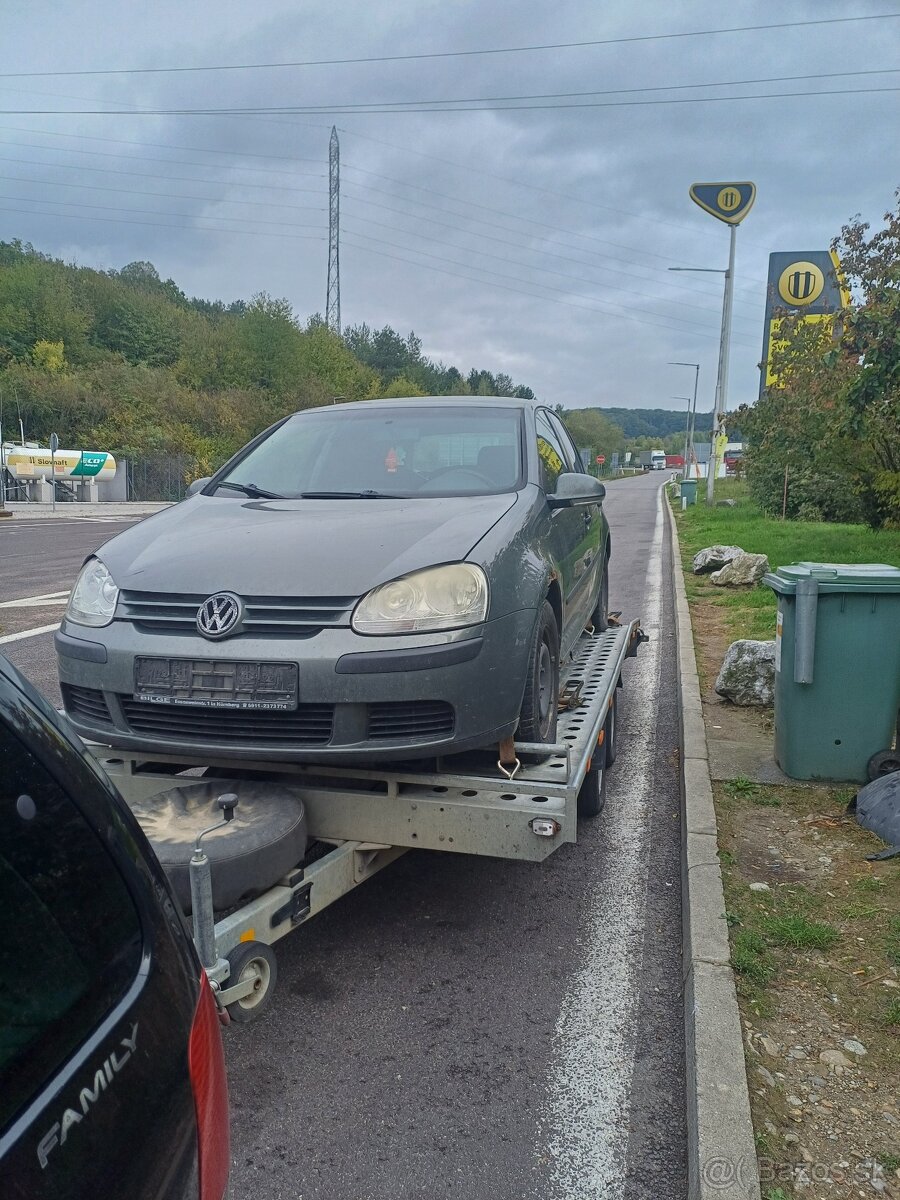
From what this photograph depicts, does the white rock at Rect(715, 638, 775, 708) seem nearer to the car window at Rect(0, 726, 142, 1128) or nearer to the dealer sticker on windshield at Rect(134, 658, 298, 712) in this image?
the dealer sticker on windshield at Rect(134, 658, 298, 712)

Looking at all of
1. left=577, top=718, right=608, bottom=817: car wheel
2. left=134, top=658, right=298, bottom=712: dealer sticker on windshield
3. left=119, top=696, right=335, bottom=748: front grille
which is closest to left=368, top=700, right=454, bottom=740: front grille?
left=119, top=696, right=335, bottom=748: front grille

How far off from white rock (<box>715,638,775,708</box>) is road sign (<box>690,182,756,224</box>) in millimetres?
23507

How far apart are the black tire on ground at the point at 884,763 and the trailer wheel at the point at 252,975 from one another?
11.0 feet

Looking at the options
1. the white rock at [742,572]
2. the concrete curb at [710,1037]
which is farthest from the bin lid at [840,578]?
the white rock at [742,572]

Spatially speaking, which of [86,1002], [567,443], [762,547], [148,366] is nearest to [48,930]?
[86,1002]

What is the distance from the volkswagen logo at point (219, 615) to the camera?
9.95 feet

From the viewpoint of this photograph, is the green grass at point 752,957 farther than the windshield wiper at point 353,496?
No

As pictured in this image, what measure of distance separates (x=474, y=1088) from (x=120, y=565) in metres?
2.08

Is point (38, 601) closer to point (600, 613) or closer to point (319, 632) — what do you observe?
point (600, 613)

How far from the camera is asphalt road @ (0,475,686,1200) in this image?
240 cm

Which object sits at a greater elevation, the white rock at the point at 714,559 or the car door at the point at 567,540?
the car door at the point at 567,540

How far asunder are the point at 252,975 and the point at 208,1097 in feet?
4.09

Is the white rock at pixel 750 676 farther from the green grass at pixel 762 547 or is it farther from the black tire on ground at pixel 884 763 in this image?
the green grass at pixel 762 547

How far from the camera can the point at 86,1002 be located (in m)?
1.10
